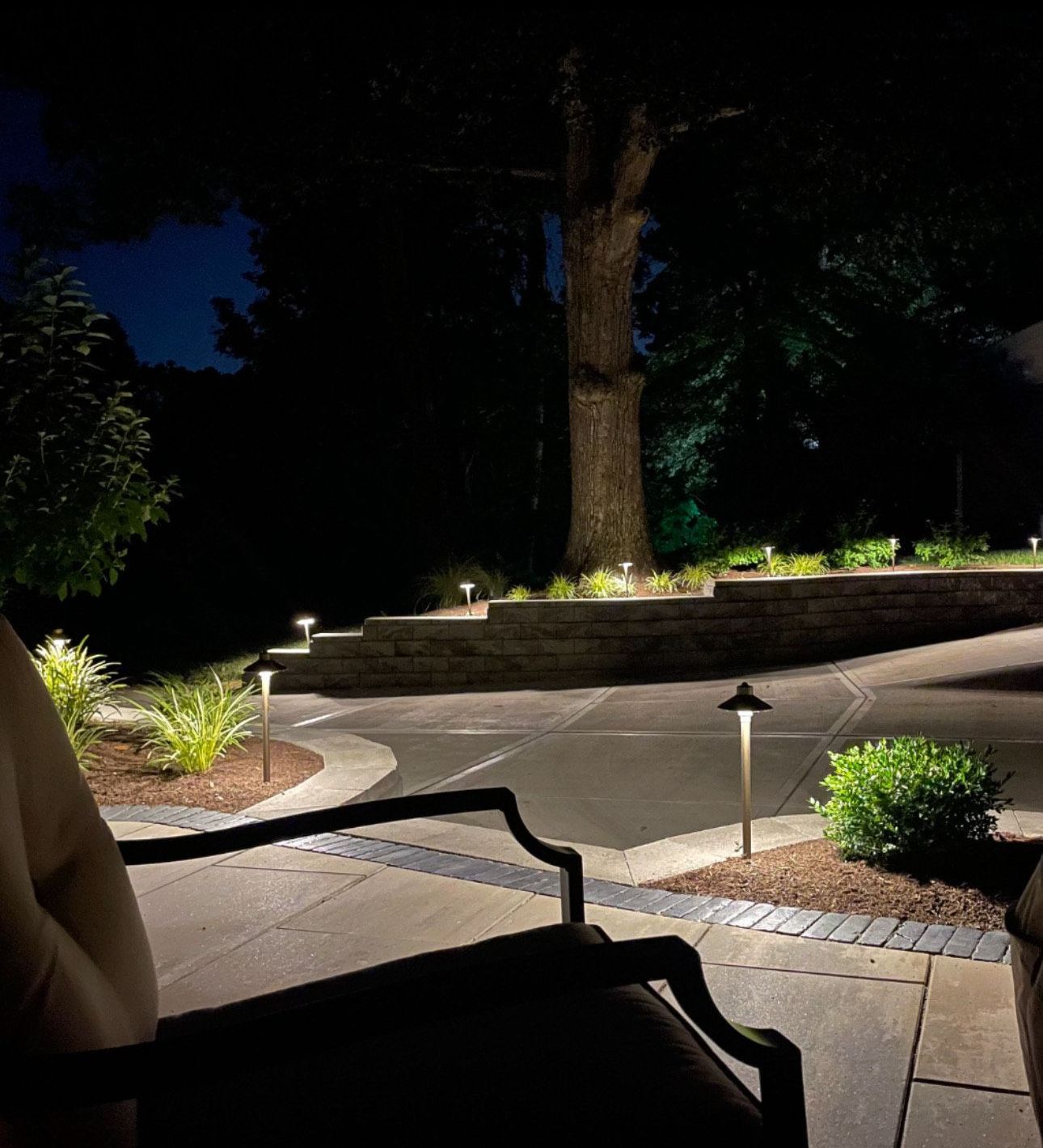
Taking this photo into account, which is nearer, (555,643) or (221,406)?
(555,643)

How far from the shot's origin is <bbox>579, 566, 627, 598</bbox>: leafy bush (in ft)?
38.1

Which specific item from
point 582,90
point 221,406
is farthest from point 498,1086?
point 221,406

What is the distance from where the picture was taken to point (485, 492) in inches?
813

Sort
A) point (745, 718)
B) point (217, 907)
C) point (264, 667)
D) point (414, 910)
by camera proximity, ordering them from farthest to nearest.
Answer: point (264, 667)
point (745, 718)
point (217, 907)
point (414, 910)

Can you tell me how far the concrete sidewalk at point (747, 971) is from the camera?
235 centimetres

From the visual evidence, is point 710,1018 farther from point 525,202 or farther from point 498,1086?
point 525,202

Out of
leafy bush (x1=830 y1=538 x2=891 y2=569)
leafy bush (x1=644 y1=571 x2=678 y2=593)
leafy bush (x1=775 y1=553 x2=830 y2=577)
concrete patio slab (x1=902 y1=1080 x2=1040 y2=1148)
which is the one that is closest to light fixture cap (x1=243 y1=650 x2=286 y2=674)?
concrete patio slab (x1=902 y1=1080 x2=1040 y2=1148)

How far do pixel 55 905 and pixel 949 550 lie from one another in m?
13.1

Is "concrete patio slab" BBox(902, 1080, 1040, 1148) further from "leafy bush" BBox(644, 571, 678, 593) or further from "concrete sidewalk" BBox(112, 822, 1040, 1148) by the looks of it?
"leafy bush" BBox(644, 571, 678, 593)

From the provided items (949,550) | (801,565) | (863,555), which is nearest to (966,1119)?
(801,565)

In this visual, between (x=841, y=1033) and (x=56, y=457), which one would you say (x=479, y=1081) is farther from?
(x=56, y=457)

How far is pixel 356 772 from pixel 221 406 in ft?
54.3

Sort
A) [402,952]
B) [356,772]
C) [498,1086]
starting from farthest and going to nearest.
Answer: [356,772]
[402,952]
[498,1086]

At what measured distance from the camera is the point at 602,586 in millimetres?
11719
